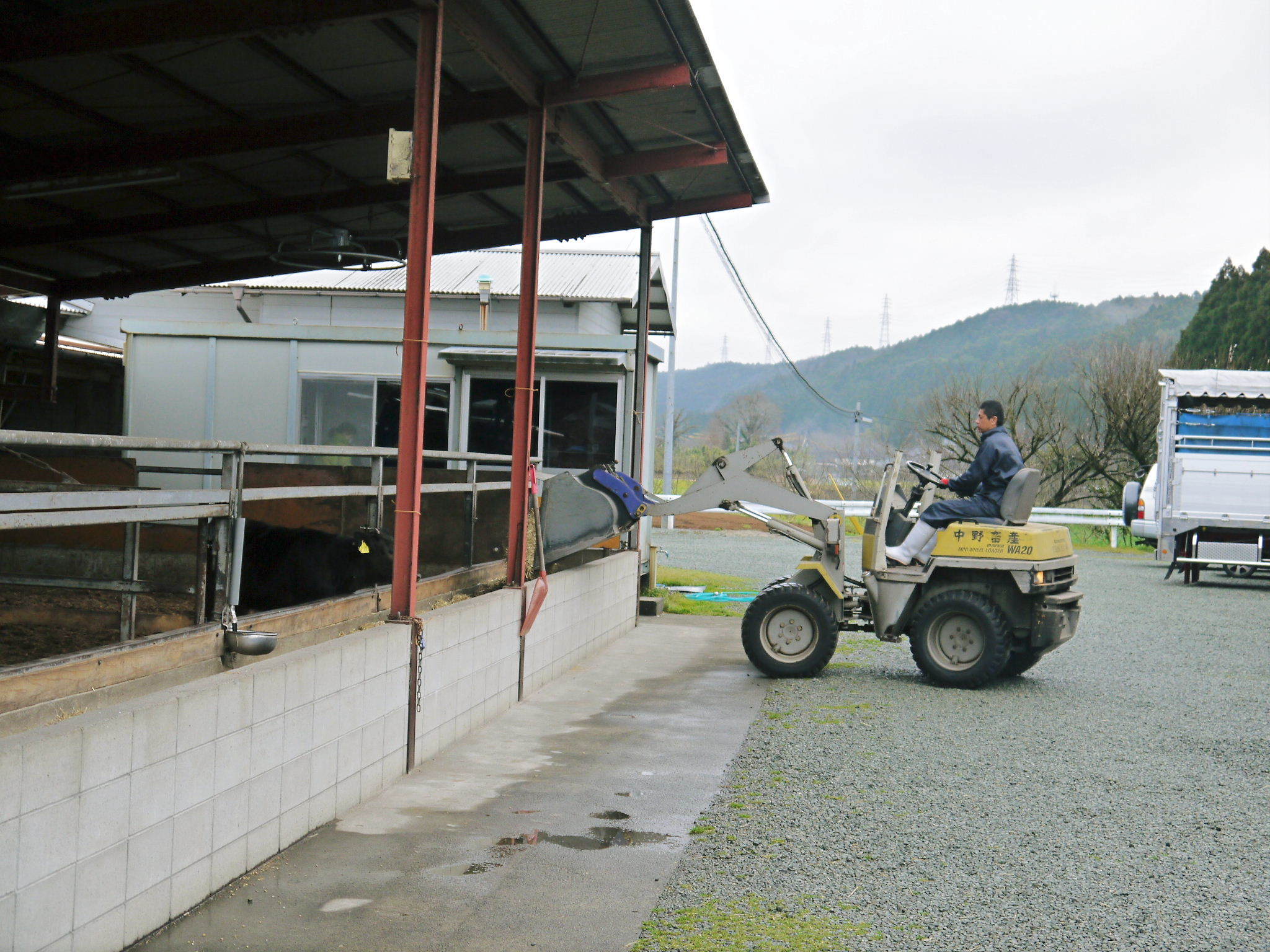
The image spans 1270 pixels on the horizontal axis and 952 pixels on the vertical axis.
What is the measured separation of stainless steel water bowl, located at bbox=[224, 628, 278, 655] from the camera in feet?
15.7

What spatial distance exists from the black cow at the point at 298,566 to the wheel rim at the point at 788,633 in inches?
136

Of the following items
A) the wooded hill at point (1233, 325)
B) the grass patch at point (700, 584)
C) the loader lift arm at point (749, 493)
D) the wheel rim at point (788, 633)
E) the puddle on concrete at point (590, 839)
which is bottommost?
the puddle on concrete at point (590, 839)

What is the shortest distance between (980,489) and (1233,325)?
119ft

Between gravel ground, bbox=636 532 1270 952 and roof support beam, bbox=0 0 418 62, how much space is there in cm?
490

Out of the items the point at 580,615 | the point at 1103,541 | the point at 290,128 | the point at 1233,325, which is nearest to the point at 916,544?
the point at 580,615

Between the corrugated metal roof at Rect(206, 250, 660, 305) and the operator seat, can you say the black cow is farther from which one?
the corrugated metal roof at Rect(206, 250, 660, 305)

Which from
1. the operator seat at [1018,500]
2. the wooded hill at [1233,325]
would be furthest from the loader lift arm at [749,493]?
the wooded hill at [1233,325]

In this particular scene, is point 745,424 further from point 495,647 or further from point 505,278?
point 495,647

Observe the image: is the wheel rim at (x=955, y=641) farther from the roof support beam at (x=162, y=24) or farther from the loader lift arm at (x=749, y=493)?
the roof support beam at (x=162, y=24)

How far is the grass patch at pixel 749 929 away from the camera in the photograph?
3930 mm

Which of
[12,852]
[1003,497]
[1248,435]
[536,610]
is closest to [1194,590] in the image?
[1248,435]

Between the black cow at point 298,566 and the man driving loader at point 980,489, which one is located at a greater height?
the man driving loader at point 980,489

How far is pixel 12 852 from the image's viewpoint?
3.06 meters

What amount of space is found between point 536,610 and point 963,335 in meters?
142
